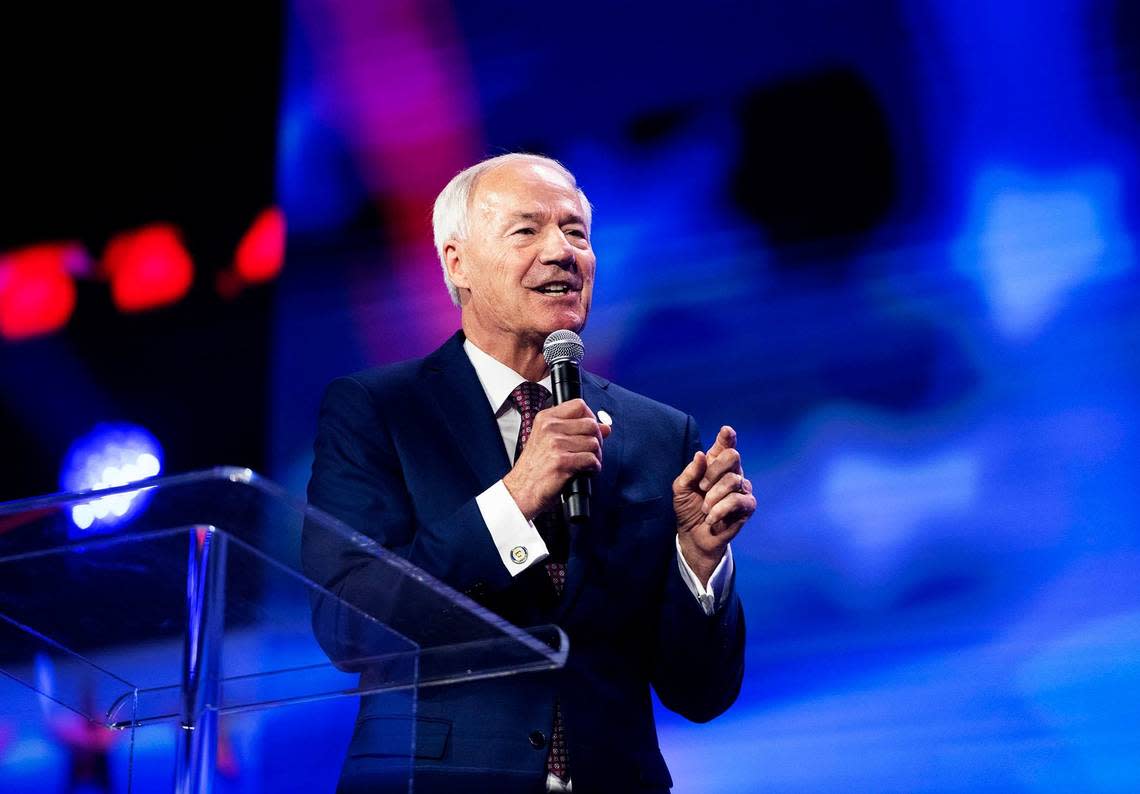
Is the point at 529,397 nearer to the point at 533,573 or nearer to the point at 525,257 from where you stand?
the point at 525,257

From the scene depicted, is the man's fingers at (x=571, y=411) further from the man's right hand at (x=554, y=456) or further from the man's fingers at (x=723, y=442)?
the man's fingers at (x=723, y=442)

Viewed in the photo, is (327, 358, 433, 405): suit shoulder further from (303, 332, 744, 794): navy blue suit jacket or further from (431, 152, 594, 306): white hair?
(431, 152, 594, 306): white hair

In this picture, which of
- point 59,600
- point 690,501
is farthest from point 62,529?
point 690,501

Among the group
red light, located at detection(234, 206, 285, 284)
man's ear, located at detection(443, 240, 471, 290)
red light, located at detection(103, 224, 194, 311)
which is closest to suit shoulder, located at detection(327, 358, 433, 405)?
man's ear, located at detection(443, 240, 471, 290)

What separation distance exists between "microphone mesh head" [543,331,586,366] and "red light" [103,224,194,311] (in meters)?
2.09

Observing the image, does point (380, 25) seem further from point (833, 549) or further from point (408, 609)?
point (408, 609)

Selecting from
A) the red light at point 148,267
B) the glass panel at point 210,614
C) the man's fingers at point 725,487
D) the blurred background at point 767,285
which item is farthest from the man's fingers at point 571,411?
the red light at point 148,267

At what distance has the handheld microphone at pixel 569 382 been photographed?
183 cm

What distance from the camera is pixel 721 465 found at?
1946mm

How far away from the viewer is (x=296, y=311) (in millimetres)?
3562

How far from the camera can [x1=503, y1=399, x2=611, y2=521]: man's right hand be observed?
5.91ft

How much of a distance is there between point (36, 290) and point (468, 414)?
2.35 meters

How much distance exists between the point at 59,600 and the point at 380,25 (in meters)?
2.64

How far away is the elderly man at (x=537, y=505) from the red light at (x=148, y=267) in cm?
167
